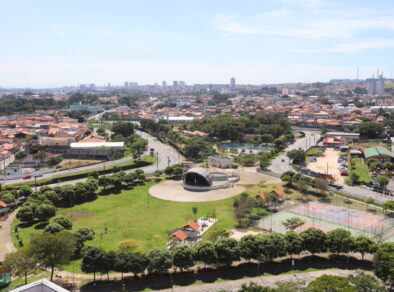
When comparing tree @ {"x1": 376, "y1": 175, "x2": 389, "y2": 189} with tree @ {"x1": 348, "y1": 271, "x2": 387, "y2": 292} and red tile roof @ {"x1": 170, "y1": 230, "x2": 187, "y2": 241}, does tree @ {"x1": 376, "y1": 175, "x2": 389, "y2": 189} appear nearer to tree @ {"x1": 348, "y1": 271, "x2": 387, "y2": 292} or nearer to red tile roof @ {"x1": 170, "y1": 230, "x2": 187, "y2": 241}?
tree @ {"x1": 348, "y1": 271, "x2": 387, "y2": 292}

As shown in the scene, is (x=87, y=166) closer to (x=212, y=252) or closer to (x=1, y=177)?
(x=1, y=177)

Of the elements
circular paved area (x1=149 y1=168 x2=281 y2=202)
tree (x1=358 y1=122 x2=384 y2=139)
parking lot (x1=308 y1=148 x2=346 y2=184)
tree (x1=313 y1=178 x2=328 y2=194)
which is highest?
tree (x1=358 y1=122 x2=384 y2=139)

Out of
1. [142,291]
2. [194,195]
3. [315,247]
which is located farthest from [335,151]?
[142,291]

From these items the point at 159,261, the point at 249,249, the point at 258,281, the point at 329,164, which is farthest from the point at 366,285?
the point at 329,164

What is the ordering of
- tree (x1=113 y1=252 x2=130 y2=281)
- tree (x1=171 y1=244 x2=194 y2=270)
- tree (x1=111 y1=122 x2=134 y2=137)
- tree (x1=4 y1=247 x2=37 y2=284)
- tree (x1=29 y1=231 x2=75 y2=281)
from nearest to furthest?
1. tree (x1=4 y1=247 x2=37 y2=284)
2. tree (x1=29 y1=231 x2=75 y2=281)
3. tree (x1=113 y1=252 x2=130 y2=281)
4. tree (x1=171 y1=244 x2=194 y2=270)
5. tree (x1=111 y1=122 x2=134 y2=137)

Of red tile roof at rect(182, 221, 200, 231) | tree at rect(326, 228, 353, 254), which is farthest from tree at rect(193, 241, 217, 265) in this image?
tree at rect(326, 228, 353, 254)

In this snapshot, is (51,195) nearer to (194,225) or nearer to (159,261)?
(194,225)
